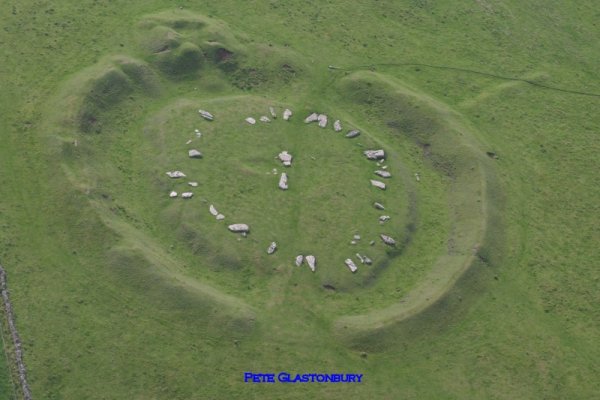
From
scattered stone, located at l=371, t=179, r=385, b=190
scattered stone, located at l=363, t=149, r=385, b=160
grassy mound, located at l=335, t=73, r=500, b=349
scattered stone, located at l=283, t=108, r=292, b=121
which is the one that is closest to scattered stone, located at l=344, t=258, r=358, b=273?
grassy mound, located at l=335, t=73, r=500, b=349

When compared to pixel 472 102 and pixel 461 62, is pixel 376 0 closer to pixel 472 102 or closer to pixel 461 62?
pixel 461 62

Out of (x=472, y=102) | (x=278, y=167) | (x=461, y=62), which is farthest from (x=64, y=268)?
(x=461, y=62)

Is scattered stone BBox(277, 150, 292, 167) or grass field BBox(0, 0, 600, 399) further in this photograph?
scattered stone BBox(277, 150, 292, 167)

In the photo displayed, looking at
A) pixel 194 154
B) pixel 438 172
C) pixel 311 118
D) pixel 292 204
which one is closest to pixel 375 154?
pixel 438 172

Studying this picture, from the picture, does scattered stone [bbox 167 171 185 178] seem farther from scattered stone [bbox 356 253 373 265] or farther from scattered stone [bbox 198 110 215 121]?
scattered stone [bbox 356 253 373 265]

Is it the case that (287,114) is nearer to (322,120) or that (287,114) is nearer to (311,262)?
(322,120)
